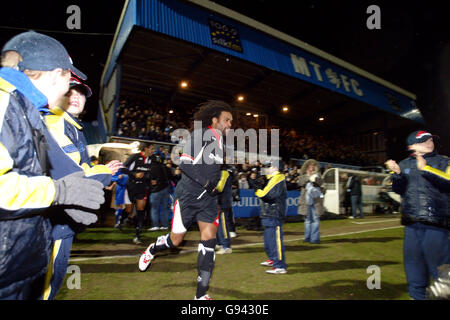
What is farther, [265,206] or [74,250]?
[74,250]

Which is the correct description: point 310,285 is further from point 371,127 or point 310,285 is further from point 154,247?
point 371,127

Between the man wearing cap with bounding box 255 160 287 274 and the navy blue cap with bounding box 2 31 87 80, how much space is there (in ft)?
12.1

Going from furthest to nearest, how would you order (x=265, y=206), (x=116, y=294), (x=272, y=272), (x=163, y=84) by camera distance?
(x=163, y=84) → (x=265, y=206) → (x=272, y=272) → (x=116, y=294)

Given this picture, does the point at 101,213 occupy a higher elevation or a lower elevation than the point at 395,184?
lower

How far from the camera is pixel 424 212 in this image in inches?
118

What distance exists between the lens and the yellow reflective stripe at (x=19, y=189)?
1.02m

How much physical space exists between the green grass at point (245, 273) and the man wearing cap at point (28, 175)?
2309 mm

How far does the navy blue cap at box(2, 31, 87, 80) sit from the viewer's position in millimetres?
1366

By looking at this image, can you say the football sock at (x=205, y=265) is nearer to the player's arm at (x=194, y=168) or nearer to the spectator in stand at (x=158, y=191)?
the player's arm at (x=194, y=168)

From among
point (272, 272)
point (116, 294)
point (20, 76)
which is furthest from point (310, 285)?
point (20, 76)

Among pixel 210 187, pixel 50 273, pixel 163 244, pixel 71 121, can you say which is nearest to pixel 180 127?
pixel 163 244

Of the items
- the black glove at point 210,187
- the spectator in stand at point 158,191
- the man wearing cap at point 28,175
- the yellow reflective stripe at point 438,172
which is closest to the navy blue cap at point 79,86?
the man wearing cap at point 28,175

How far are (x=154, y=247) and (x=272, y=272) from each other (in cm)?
206

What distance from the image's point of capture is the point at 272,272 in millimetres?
4293
